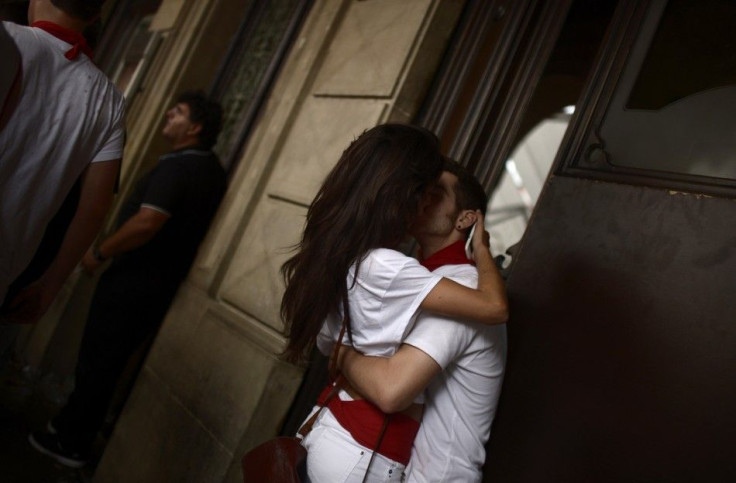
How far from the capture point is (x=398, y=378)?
1.43m

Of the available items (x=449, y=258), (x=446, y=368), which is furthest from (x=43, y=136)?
(x=446, y=368)

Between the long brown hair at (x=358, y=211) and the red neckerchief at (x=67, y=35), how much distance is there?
100 cm

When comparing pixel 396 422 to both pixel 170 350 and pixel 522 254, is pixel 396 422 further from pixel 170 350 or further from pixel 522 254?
pixel 170 350

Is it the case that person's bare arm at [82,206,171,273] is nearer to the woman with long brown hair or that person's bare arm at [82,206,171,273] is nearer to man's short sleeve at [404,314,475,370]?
the woman with long brown hair

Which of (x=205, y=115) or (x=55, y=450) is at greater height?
(x=205, y=115)

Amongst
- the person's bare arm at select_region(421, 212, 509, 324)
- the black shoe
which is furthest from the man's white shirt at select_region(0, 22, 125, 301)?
the black shoe

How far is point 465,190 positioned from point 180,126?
7.74 ft

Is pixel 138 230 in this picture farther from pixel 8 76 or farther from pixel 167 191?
pixel 8 76

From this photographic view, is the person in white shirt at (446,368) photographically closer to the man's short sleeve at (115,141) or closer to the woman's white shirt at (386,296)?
the woman's white shirt at (386,296)

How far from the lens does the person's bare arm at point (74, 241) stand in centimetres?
209

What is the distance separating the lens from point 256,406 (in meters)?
2.57

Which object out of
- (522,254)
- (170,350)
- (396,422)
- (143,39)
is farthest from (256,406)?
(143,39)

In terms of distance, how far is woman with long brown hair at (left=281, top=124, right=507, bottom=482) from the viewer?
57.7 inches

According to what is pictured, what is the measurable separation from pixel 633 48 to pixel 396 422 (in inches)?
58.2
